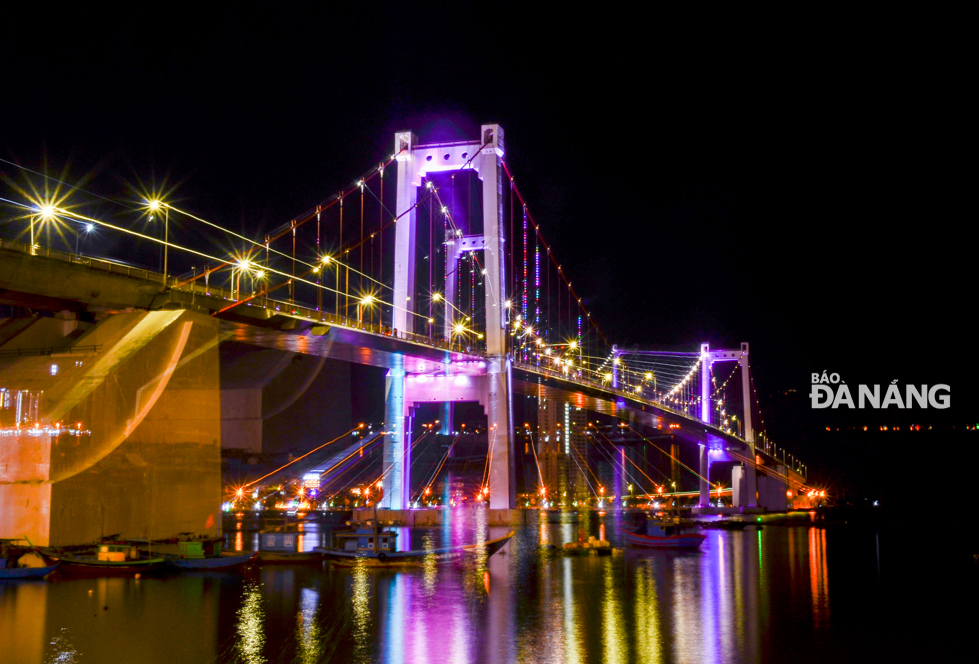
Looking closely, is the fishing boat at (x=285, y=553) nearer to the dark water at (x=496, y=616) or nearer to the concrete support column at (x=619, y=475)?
the dark water at (x=496, y=616)

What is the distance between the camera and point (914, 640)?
11.9 metres

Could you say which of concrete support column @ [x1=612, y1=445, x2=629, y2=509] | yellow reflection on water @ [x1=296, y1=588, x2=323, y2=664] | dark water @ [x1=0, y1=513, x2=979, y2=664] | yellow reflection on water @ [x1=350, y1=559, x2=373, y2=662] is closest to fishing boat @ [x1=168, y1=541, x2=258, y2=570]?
dark water @ [x1=0, y1=513, x2=979, y2=664]

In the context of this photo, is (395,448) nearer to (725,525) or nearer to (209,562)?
(209,562)

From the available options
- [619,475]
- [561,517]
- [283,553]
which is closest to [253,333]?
[283,553]

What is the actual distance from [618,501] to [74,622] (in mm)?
46066

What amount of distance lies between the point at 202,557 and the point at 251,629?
4.75 metres

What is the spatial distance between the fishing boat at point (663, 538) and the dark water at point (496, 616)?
162 inches

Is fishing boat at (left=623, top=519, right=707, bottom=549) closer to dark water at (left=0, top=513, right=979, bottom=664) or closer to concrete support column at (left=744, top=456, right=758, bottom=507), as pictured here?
dark water at (left=0, top=513, right=979, bottom=664)

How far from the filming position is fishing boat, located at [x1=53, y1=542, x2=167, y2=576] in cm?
1362

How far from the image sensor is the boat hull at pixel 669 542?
2342 cm

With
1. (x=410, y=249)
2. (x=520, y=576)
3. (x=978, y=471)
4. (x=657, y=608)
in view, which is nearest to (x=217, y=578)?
(x=520, y=576)

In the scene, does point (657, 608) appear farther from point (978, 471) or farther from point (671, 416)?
point (978, 471)

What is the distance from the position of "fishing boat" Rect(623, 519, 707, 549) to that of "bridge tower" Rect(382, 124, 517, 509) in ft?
16.0

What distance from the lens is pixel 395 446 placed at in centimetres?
2755
